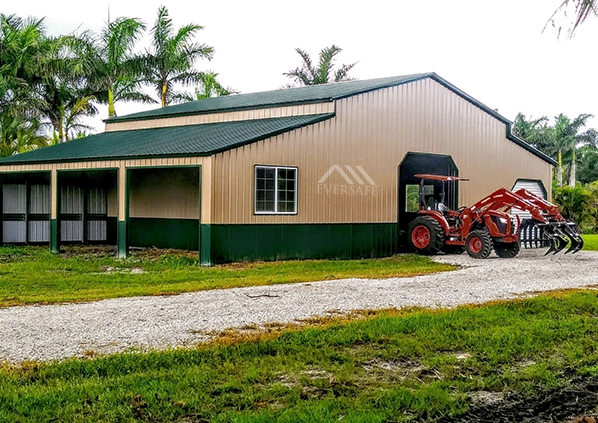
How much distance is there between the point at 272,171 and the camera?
712 inches

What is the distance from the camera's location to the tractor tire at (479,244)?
65.0 ft

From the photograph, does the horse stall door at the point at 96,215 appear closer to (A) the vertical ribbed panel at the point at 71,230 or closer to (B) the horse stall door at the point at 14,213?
(A) the vertical ribbed panel at the point at 71,230

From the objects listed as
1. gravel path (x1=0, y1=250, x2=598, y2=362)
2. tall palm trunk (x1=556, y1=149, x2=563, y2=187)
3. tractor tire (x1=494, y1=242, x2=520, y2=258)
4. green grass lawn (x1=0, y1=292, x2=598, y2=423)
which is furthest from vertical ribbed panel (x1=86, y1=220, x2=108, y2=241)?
tall palm trunk (x1=556, y1=149, x2=563, y2=187)

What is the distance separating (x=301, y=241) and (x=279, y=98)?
19.9 ft

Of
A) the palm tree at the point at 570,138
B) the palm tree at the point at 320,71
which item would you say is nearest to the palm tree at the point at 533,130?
the palm tree at the point at 570,138

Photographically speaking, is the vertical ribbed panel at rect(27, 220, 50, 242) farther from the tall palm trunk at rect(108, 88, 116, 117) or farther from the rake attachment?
the rake attachment

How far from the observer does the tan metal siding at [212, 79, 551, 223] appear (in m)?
17.5

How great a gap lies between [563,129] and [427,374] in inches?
2254

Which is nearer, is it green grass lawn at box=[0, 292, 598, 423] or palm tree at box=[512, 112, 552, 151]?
green grass lawn at box=[0, 292, 598, 423]

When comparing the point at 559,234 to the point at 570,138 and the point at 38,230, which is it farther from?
the point at 570,138

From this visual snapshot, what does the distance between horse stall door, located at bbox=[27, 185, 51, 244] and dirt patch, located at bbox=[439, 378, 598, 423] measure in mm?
19757

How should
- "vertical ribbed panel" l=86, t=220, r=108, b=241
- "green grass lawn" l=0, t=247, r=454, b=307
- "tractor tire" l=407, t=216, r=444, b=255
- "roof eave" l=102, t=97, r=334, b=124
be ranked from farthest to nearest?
"vertical ribbed panel" l=86, t=220, r=108, b=241 < "tractor tire" l=407, t=216, r=444, b=255 < "roof eave" l=102, t=97, r=334, b=124 < "green grass lawn" l=0, t=247, r=454, b=307

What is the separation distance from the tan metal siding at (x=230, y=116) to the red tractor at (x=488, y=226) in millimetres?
3795

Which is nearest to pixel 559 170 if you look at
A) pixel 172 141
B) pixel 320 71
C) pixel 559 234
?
pixel 320 71
